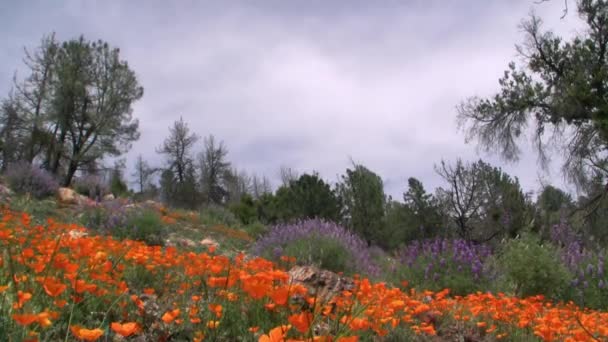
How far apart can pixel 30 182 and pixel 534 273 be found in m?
14.9

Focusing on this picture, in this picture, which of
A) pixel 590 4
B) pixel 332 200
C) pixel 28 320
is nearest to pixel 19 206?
pixel 332 200

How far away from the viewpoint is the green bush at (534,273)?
714 centimetres

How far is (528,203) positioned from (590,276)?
10.6 meters

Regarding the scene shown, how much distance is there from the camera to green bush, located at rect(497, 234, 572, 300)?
7.14m

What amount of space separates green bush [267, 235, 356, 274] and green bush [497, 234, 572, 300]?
258 centimetres

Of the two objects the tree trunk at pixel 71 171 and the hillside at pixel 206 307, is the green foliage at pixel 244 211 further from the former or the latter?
the hillside at pixel 206 307

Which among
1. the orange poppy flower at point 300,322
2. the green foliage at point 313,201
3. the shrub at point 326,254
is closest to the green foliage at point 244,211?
the green foliage at point 313,201

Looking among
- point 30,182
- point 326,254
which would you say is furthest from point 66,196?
point 326,254

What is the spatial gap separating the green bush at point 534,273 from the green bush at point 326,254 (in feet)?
8.46

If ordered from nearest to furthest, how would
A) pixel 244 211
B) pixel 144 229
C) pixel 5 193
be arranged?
pixel 144 229, pixel 5 193, pixel 244 211

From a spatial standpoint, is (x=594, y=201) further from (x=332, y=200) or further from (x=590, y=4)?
(x=332, y=200)

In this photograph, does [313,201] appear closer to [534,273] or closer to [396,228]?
[396,228]

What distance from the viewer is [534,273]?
23.3 feet

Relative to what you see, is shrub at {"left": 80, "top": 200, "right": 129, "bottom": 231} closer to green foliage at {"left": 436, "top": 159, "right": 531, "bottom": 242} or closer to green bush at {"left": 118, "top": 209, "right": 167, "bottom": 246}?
green bush at {"left": 118, "top": 209, "right": 167, "bottom": 246}
